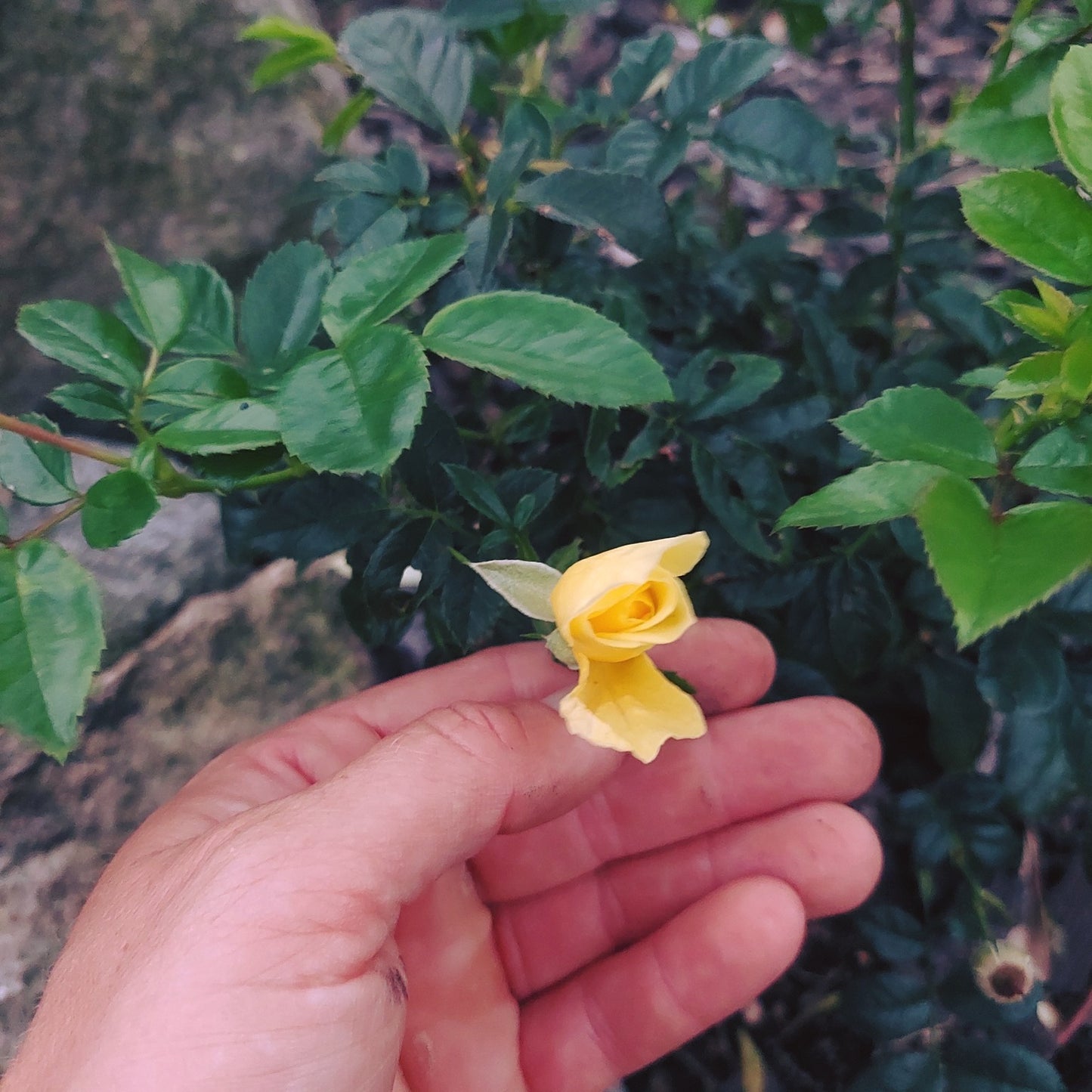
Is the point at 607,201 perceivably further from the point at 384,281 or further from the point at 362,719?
the point at 362,719

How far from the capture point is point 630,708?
2.34 ft

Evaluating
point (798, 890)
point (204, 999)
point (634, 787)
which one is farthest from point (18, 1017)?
point (798, 890)

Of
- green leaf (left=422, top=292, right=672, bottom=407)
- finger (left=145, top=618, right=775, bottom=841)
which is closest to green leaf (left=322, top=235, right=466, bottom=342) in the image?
green leaf (left=422, top=292, right=672, bottom=407)

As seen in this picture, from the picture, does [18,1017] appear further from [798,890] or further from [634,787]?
[798,890]

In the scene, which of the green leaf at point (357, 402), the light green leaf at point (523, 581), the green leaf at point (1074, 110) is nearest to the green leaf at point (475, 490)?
the light green leaf at point (523, 581)

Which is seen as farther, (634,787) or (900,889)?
(900,889)

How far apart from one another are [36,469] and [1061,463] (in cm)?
83

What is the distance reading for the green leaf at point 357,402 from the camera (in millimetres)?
578

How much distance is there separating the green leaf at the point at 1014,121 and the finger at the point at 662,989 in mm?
873

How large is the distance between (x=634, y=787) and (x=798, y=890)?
257 millimetres

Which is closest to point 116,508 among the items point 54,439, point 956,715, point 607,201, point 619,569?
point 54,439

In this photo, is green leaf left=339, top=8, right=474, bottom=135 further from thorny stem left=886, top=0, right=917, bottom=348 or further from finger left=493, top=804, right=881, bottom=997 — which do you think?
finger left=493, top=804, right=881, bottom=997

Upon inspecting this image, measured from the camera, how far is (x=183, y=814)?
3.13 ft

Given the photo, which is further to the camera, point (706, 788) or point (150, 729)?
point (150, 729)
